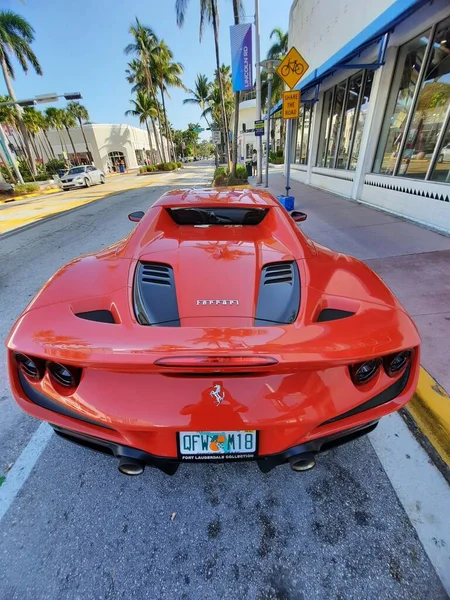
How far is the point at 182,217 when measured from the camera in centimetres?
234

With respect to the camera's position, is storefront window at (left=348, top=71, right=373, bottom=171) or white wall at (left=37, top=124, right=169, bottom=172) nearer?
storefront window at (left=348, top=71, right=373, bottom=171)

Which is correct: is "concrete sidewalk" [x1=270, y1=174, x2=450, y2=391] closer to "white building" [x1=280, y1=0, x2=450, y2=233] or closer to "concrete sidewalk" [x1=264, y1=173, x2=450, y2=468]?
"concrete sidewalk" [x1=264, y1=173, x2=450, y2=468]

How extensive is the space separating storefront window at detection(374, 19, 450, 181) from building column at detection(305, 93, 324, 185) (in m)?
5.58

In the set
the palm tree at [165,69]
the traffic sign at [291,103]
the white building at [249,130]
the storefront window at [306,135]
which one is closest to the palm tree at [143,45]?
the palm tree at [165,69]

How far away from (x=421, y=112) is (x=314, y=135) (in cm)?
695

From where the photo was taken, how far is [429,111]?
5.85 meters

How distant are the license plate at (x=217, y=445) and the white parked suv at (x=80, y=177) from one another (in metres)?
24.6

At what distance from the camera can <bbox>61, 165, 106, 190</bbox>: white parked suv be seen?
21.3 m

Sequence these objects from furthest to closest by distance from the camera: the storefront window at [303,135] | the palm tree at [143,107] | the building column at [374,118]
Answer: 1. the palm tree at [143,107]
2. the storefront window at [303,135]
3. the building column at [374,118]

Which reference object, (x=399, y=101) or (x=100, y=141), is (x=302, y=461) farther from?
(x=100, y=141)

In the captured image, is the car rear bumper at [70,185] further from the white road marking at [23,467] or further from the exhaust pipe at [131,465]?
the exhaust pipe at [131,465]

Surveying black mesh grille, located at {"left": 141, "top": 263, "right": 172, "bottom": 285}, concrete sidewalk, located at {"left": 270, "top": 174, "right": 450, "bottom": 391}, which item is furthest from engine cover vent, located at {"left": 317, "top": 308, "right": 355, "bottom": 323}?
concrete sidewalk, located at {"left": 270, "top": 174, "right": 450, "bottom": 391}

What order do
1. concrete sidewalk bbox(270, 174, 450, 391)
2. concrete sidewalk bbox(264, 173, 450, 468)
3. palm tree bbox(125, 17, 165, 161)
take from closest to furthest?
concrete sidewalk bbox(264, 173, 450, 468) < concrete sidewalk bbox(270, 174, 450, 391) < palm tree bbox(125, 17, 165, 161)

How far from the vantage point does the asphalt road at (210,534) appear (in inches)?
48.4
